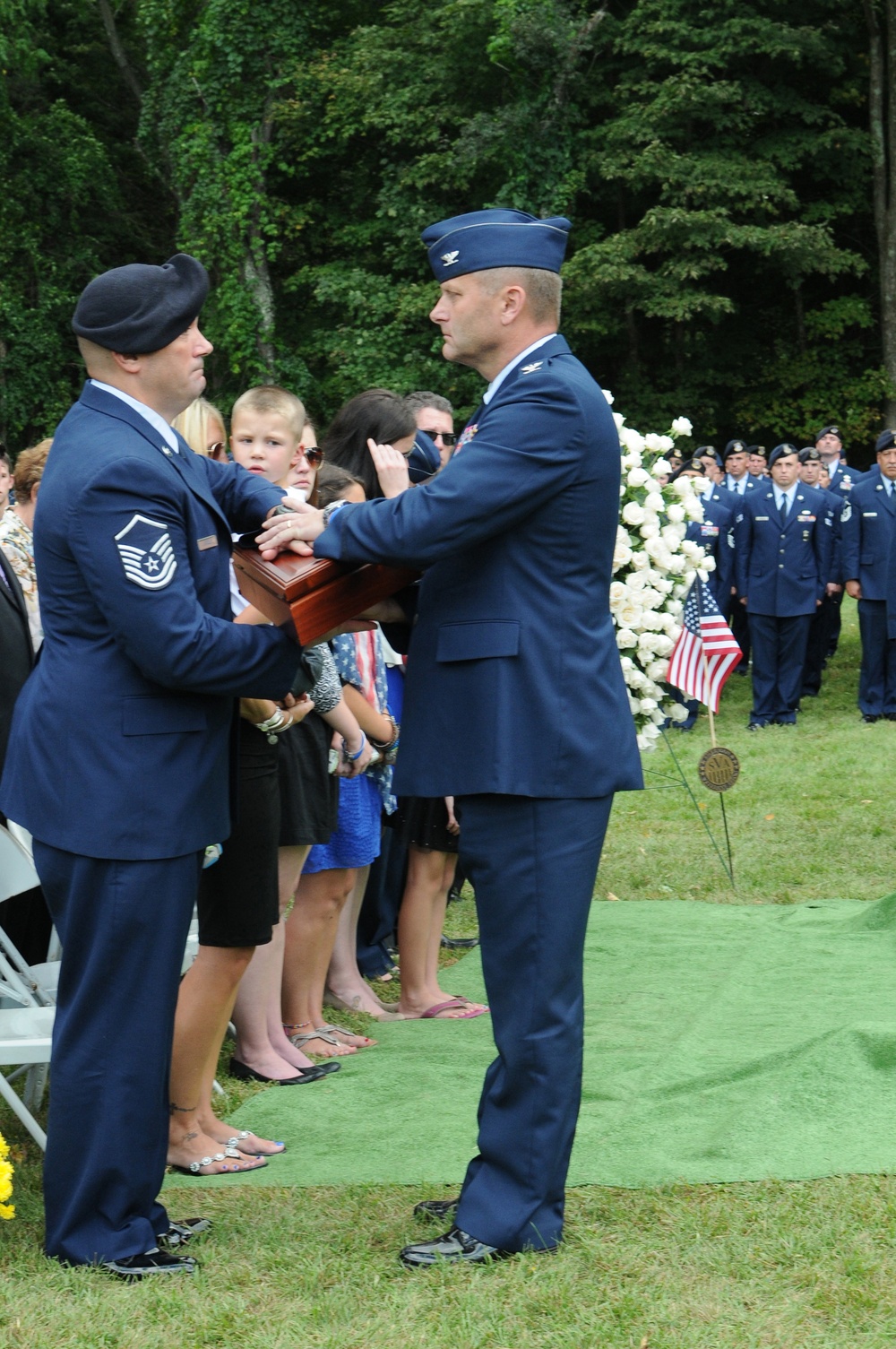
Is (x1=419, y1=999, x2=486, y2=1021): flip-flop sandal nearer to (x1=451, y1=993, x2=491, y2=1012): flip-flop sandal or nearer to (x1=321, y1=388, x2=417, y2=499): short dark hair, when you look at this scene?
(x1=451, y1=993, x2=491, y2=1012): flip-flop sandal

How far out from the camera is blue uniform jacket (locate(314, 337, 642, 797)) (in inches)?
131

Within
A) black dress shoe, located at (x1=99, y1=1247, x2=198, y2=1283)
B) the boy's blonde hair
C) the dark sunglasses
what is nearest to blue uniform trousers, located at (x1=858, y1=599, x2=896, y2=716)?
the dark sunglasses

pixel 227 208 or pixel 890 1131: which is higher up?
pixel 227 208

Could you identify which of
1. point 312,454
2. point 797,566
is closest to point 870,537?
point 797,566

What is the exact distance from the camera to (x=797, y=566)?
1492cm

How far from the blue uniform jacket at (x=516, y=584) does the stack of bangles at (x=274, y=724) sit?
778 mm

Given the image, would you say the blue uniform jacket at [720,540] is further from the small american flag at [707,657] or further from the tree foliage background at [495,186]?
the tree foliage background at [495,186]

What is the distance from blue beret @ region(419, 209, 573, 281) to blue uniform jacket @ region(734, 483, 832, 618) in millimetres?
11681

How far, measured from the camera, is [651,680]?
23.8 ft

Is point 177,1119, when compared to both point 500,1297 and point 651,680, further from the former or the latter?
point 651,680

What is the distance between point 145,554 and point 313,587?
361 millimetres

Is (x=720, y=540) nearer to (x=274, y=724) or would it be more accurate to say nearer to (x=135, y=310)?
(x=274, y=724)

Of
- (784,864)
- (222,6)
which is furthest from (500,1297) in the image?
(222,6)

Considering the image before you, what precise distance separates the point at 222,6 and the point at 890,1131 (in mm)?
27418
